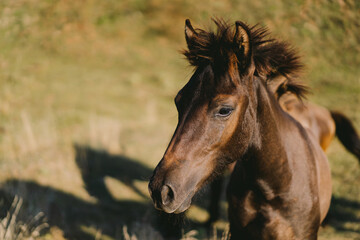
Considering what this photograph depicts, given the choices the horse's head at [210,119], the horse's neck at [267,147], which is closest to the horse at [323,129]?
the horse's neck at [267,147]

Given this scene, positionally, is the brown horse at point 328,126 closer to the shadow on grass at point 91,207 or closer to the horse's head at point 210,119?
the horse's head at point 210,119

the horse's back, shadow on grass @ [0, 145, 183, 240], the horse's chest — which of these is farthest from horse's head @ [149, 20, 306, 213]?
shadow on grass @ [0, 145, 183, 240]

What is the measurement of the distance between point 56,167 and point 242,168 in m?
4.48

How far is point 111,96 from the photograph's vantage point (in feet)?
40.0

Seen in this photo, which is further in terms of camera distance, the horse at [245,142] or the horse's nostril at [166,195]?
the horse at [245,142]

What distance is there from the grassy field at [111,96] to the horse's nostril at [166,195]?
82cm

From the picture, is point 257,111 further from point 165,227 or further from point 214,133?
point 165,227

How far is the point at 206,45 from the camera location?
203 centimetres

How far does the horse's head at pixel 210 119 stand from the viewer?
5.80 ft

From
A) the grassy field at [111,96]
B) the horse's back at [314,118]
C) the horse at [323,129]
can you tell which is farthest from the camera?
the grassy field at [111,96]

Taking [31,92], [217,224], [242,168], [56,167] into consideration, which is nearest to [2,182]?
[56,167]

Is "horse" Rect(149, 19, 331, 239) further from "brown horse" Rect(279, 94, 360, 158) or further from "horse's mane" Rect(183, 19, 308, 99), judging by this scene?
"brown horse" Rect(279, 94, 360, 158)

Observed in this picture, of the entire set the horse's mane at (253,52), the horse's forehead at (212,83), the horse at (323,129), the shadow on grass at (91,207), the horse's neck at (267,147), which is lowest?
the shadow on grass at (91,207)

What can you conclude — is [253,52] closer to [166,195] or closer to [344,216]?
[166,195]
